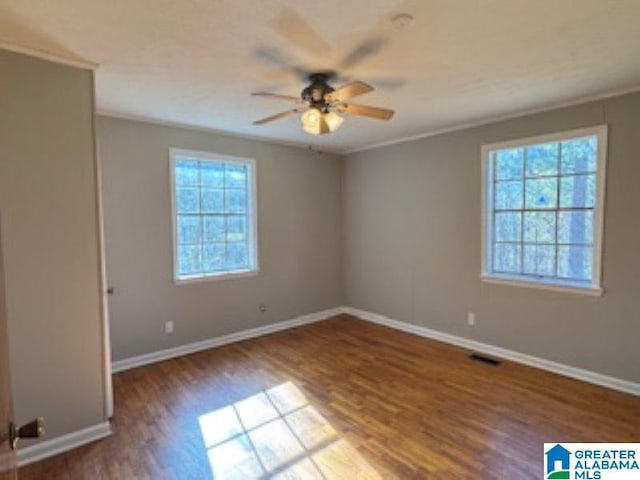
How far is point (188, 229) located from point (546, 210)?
12.1ft

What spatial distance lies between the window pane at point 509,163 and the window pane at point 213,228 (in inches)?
122

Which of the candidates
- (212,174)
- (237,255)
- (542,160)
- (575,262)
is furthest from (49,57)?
(575,262)

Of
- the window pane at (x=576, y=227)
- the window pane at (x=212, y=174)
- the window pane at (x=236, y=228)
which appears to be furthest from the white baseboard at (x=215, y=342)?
the window pane at (x=576, y=227)

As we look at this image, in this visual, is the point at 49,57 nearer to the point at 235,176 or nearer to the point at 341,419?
the point at 235,176

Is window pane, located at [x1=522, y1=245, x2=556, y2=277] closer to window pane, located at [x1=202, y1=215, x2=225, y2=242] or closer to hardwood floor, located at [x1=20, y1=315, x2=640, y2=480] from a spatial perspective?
hardwood floor, located at [x1=20, y1=315, x2=640, y2=480]

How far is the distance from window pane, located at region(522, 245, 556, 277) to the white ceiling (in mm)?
1359

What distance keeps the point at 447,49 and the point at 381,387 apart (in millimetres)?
2599

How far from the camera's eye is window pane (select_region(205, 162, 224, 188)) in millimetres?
→ 4080

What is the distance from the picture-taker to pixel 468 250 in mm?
3992

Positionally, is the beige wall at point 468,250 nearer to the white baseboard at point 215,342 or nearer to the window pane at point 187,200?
the white baseboard at point 215,342

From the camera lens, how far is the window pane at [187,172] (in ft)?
12.8

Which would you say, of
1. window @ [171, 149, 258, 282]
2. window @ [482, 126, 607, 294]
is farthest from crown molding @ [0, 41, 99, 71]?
window @ [482, 126, 607, 294]

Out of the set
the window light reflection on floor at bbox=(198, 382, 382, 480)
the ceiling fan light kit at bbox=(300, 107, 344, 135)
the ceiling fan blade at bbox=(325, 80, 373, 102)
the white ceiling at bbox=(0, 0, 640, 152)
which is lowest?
the window light reflection on floor at bbox=(198, 382, 382, 480)

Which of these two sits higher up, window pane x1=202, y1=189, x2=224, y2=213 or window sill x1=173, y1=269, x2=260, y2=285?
window pane x1=202, y1=189, x2=224, y2=213
